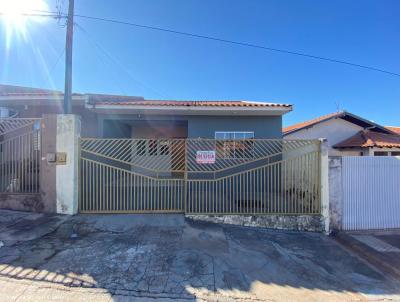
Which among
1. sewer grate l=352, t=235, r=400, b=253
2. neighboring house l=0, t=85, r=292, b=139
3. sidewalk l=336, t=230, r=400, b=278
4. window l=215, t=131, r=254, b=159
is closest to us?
sidewalk l=336, t=230, r=400, b=278

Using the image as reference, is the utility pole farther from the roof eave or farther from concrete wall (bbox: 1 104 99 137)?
concrete wall (bbox: 1 104 99 137)

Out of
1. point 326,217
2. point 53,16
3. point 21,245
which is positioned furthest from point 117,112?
Answer: point 326,217

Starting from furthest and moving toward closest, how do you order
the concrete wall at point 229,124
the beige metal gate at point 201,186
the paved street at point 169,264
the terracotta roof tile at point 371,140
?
the terracotta roof tile at point 371,140
the concrete wall at point 229,124
the beige metal gate at point 201,186
the paved street at point 169,264

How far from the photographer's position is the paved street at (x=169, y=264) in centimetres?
319

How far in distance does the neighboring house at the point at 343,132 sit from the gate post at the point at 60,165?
37.0 ft

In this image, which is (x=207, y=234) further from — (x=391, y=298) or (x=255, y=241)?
(x=391, y=298)

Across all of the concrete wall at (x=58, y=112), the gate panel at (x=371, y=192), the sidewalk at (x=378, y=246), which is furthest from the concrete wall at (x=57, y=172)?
the gate panel at (x=371, y=192)

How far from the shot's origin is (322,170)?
5.65 meters

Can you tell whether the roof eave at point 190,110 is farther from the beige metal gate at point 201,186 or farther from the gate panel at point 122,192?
the gate panel at point 122,192

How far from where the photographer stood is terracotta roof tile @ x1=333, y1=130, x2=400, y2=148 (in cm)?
1203

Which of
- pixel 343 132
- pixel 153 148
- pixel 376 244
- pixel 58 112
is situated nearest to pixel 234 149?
pixel 153 148

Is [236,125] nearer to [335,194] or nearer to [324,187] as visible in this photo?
[324,187]

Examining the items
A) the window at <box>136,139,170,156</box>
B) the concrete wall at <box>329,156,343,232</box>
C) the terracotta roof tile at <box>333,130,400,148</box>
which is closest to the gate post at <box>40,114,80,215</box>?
the window at <box>136,139,170,156</box>

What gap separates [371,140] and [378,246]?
9548mm
